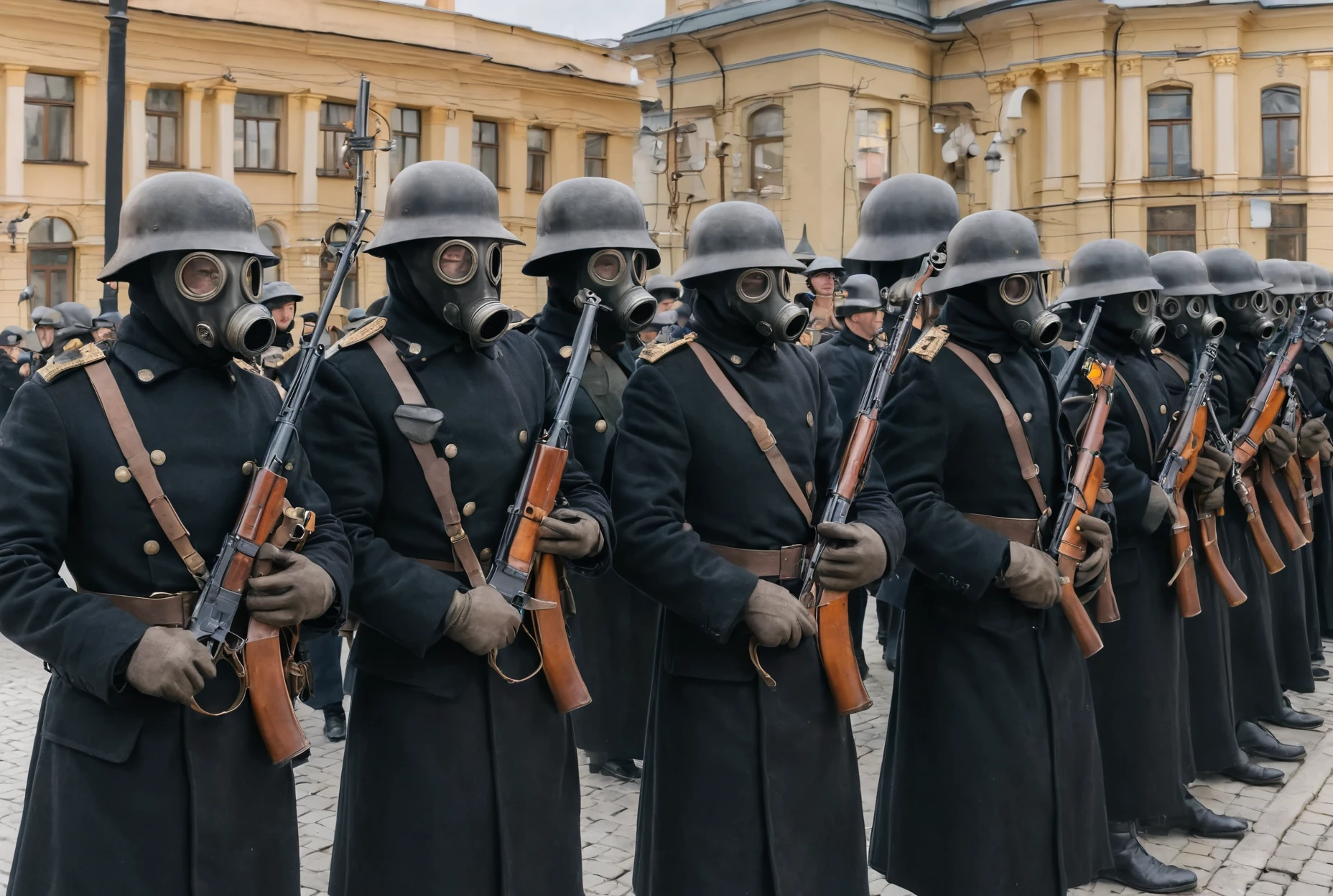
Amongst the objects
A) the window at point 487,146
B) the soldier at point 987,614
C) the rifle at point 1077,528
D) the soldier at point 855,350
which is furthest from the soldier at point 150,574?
the window at point 487,146

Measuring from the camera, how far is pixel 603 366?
6.37 metres

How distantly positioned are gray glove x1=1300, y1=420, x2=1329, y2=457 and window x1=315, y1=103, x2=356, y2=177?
26.6 m

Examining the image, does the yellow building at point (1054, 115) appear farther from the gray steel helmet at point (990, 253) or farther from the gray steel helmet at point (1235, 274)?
the gray steel helmet at point (990, 253)

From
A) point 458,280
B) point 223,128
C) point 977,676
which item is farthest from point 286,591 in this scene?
point 223,128

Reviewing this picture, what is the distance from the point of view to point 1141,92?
31.0 m

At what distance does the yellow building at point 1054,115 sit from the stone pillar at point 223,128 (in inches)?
389

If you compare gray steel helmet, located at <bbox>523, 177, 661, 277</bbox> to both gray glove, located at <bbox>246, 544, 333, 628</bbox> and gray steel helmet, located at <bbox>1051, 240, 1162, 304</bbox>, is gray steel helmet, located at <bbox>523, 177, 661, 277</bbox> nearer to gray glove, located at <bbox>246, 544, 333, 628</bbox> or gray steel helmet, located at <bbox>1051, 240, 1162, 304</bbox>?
gray steel helmet, located at <bbox>1051, 240, 1162, 304</bbox>

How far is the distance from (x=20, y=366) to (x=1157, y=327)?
1233 centimetres

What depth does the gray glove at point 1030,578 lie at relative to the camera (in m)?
4.63

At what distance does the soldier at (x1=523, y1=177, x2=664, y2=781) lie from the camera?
237 inches

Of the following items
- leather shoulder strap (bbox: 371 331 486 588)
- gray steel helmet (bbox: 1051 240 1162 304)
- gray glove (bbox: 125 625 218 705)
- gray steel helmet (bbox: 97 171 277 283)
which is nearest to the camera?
gray glove (bbox: 125 625 218 705)

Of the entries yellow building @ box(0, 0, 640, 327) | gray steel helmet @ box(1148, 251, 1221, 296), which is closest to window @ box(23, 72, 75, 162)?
yellow building @ box(0, 0, 640, 327)

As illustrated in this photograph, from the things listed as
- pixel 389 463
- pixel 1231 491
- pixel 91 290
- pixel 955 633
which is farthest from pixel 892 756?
pixel 91 290

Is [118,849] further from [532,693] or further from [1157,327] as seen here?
[1157,327]
